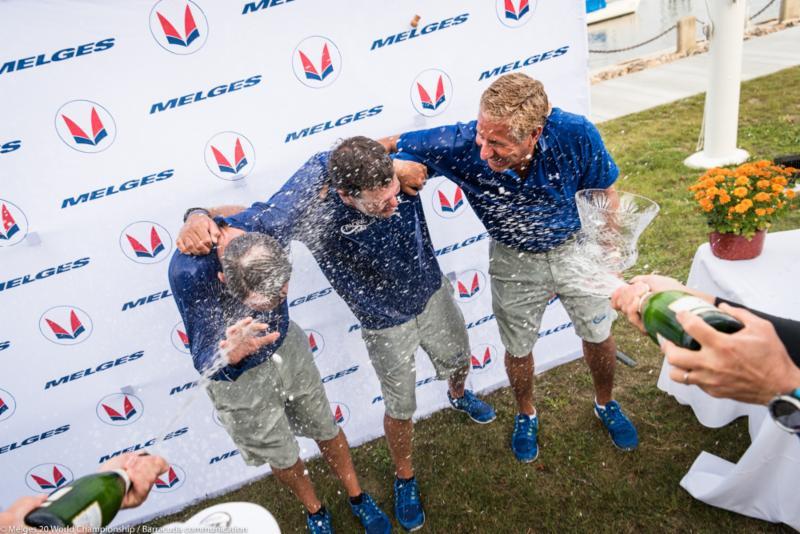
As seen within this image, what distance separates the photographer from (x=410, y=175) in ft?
8.69

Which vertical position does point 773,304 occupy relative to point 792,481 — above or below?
above

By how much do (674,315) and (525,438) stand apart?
2.10 meters

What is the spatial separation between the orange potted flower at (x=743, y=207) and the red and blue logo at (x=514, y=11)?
148 centimetres

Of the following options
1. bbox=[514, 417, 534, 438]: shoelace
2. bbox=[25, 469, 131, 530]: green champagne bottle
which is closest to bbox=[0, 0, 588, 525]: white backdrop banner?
bbox=[514, 417, 534, 438]: shoelace

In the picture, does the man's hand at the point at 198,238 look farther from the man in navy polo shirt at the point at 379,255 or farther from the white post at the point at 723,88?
the white post at the point at 723,88

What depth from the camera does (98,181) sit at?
9.07 ft

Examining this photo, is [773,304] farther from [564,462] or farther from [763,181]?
[564,462]

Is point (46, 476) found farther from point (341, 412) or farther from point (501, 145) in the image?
point (501, 145)

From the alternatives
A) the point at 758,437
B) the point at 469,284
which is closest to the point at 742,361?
the point at 758,437

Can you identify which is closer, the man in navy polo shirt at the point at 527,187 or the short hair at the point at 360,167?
the short hair at the point at 360,167

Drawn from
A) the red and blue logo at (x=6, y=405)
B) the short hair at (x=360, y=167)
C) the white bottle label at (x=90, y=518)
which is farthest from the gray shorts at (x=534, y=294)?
the red and blue logo at (x=6, y=405)

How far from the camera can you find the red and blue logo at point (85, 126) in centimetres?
261

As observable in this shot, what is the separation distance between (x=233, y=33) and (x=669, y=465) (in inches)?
141

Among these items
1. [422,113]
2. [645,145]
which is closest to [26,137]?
[422,113]
